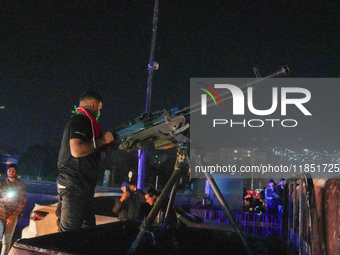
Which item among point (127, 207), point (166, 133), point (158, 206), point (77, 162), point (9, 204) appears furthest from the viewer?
point (9, 204)

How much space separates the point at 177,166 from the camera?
229 centimetres

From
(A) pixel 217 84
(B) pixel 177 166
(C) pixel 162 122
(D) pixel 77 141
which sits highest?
(A) pixel 217 84

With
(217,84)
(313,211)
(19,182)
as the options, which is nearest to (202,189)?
(217,84)

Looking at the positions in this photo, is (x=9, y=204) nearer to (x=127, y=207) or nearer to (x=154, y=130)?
(x=127, y=207)

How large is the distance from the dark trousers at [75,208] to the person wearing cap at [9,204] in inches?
149

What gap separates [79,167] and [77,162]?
0.05 metres

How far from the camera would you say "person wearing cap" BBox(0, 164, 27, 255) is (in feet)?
18.0

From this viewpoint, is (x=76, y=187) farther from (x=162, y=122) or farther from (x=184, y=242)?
(x=184, y=242)

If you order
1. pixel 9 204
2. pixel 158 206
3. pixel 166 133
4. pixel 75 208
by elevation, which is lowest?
pixel 9 204

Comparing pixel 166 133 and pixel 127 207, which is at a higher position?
pixel 166 133

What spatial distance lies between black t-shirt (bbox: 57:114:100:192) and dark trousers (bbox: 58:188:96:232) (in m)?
0.07

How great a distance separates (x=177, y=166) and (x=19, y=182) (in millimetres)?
5177

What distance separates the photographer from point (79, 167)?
8.87 ft

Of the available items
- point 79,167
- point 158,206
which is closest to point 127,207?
point 79,167
